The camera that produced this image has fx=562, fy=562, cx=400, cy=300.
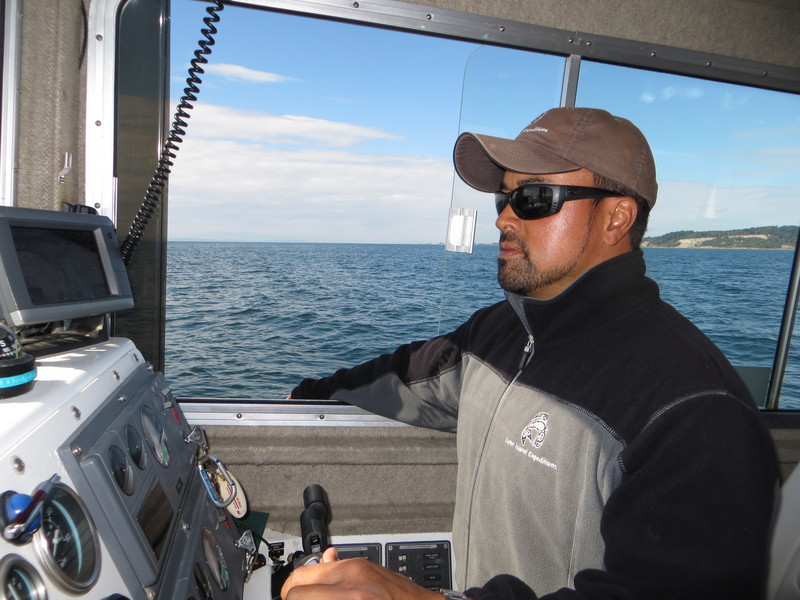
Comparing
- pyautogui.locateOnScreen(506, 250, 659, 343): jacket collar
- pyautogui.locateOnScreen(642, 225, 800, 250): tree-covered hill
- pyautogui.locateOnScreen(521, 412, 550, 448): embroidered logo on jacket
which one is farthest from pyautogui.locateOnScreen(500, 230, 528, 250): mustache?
pyautogui.locateOnScreen(521, 412, 550, 448): embroidered logo on jacket

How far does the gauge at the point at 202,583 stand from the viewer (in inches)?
43.9

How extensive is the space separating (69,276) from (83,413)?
388mm

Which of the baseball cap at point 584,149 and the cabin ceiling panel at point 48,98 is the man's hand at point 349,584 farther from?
the cabin ceiling panel at point 48,98

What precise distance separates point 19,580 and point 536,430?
104 cm

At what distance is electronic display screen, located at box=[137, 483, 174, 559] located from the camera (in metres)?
Result: 1.03

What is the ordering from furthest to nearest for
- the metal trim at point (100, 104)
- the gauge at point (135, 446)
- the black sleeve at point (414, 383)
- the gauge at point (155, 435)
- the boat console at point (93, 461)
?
the black sleeve at point (414, 383)
the metal trim at point (100, 104)
the gauge at point (155, 435)
the gauge at point (135, 446)
the boat console at point (93, 461)

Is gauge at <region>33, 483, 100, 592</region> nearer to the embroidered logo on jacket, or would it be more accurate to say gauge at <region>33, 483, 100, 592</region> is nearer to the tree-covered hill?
the embroidered logo on jacket

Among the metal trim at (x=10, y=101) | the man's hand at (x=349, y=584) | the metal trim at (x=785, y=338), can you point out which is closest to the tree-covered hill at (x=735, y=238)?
the metal trim at (x=785, y=338)

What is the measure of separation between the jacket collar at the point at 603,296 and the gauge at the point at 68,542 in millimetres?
1068

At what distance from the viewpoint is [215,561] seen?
1262mm

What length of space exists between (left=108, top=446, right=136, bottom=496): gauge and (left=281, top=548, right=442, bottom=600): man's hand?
13.5 inches

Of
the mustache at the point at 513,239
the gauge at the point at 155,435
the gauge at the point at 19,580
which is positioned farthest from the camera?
the mustache at the point at 513,239

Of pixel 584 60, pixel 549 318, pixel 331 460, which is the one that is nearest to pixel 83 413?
pixel 549 318

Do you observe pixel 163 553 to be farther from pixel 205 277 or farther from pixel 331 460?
pixel 205 277
